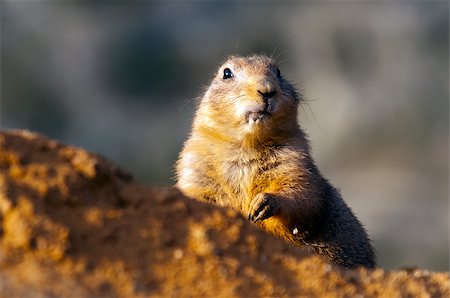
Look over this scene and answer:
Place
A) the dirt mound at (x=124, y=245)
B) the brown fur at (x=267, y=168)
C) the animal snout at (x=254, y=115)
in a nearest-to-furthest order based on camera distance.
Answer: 1. the dirt mound at (x=124, y=245)
2. the brown fur at (x=267, y=168)
3. the animal snout at (x=254, y=115)

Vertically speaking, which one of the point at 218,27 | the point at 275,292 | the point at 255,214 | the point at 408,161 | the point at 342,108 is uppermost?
the point at 218,27

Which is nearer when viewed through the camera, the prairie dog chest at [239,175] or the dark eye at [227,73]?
the prairie dog chest at [239,175]

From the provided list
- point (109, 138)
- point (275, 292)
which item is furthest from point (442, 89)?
point (275, 292)

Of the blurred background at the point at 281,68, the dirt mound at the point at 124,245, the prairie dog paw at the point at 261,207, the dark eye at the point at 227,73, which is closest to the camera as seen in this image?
the dirt mound at the point at 124,245

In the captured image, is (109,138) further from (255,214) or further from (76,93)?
(255,214)

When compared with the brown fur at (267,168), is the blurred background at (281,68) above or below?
above

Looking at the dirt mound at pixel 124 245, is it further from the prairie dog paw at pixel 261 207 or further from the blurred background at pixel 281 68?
the blurred background at pixel 281 68

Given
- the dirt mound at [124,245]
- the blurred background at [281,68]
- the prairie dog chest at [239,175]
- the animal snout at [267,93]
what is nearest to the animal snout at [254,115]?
the animal snout at [267,93]

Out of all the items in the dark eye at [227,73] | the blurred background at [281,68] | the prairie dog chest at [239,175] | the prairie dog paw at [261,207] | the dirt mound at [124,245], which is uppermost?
the blurred background at [281,68]
